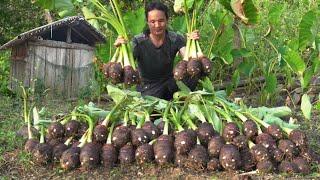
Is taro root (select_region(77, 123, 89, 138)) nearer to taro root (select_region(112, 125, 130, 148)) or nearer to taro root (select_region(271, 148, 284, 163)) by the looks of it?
taro root (select_region(112, 125, 130, 148))

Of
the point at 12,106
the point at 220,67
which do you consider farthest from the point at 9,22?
the point at 220,67

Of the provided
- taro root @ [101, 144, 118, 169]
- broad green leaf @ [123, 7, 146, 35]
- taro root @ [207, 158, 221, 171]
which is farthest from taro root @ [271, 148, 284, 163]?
broad green leaf @ [123, 7, 146, 35]

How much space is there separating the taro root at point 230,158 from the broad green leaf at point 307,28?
1748 mm

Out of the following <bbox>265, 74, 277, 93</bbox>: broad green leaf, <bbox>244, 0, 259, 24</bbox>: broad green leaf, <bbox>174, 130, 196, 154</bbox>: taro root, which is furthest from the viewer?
<bbox>265, 74, 277, 93</bbox>: broad green leaf

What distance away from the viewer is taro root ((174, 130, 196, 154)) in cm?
309

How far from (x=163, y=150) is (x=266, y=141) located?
2.18 feet

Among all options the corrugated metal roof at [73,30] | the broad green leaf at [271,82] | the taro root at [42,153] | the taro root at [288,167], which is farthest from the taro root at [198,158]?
the corrugated metal roof at [73,30]

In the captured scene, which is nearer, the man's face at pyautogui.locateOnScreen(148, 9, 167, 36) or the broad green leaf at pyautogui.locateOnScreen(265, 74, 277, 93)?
the man's face at pyautogui.locateOnScreen(148, 9, 167, 36)

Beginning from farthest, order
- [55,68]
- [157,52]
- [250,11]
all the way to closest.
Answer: [55,68] < [157,52] < [250,11]

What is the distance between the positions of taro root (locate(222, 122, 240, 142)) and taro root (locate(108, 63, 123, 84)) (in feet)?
2.86

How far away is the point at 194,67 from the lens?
3.47 meters

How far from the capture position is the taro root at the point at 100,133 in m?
3.31

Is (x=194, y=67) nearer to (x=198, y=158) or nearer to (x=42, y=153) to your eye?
(x=198, y=158)

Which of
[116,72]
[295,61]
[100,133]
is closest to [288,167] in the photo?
[100,133]
